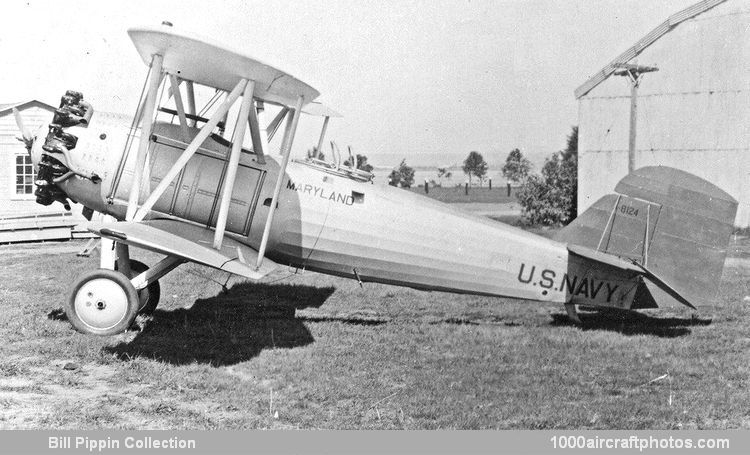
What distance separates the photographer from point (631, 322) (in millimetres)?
8000

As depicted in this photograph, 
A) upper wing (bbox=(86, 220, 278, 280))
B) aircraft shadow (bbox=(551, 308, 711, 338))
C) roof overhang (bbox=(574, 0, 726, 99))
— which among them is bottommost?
aircraft shadow (bbox=(551, 308, 711, 338))

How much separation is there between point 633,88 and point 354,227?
15.9 meters

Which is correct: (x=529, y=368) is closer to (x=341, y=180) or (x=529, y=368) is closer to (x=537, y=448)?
(x=537, y=448)

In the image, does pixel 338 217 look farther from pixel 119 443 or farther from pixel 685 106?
pixel 685 106

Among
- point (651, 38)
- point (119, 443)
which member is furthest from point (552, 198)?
point (119, 443)

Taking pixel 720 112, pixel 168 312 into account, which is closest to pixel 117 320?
pixel 168 312

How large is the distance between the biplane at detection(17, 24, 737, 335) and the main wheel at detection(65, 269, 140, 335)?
70 centimetres

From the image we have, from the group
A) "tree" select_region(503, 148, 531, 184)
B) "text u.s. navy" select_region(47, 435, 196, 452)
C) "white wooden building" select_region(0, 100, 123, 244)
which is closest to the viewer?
"text u.s. navy" select_region(47, 435, 196, 452)

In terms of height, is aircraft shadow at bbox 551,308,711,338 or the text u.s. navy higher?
aircraft shadow at bbox 551,308,711,338

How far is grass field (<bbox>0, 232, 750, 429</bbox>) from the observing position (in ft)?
16.0

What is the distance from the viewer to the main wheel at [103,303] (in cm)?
588

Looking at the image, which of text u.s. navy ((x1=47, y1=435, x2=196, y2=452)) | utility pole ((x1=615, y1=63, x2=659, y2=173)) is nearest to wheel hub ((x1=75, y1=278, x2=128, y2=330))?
text u.s. navy ((x1=47, y1=435, x2=196, y2=452))

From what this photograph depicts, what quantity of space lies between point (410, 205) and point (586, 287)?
2.27 m

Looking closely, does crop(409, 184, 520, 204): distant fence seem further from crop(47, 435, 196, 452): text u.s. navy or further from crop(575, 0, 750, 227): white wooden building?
crop(47, 435, 196, 452): text u.s. navy
